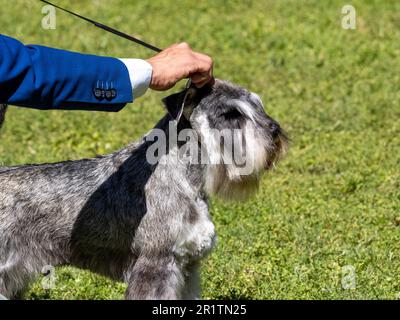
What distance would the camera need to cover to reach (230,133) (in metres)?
6.01

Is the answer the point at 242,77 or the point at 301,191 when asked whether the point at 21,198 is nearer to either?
the point at 301,191

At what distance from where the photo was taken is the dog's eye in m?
6.04

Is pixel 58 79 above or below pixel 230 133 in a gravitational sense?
above

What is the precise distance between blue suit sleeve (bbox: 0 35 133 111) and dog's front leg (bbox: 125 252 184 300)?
1.26 m

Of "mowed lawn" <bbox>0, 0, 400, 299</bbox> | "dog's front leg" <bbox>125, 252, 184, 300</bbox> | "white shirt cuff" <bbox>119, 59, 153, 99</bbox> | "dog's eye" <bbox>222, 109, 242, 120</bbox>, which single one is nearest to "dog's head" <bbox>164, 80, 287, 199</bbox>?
"dog's eye" <bbox>222, 109, 242, 120</bbox>

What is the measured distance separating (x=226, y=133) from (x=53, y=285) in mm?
2239

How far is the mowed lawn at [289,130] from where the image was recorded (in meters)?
7.66

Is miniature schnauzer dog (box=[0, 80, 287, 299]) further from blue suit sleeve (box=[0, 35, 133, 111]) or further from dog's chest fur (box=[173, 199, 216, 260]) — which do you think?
blue suit sleeve (box=[0, 35, 133, 111])

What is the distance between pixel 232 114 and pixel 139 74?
104 cm

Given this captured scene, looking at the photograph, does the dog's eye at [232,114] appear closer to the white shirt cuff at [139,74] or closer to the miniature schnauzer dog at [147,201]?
the miniature schnauzer dog at [147,201]

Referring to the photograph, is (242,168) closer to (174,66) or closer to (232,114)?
(232,114)

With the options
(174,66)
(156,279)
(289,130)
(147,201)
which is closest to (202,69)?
(174,66)

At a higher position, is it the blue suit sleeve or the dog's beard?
the blue suit sleeve

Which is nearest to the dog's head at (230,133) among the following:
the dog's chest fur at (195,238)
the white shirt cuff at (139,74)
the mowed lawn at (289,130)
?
the dog's chest fur at (195,238)
